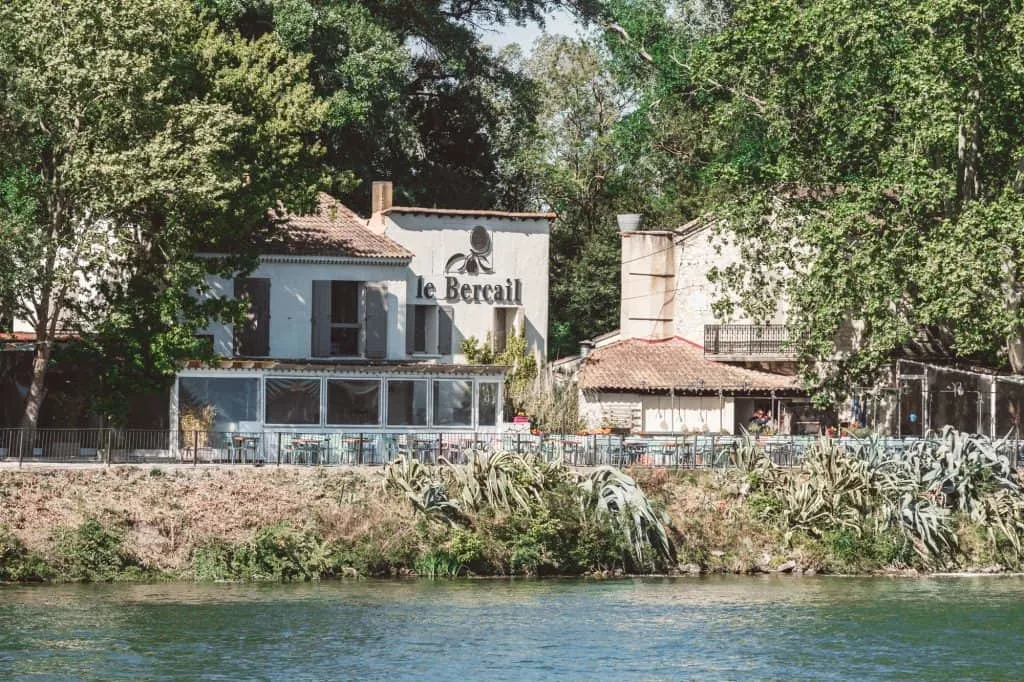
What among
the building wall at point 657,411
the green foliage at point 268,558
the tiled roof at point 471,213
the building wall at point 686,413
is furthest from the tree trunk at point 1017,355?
the green foliage at point 268,558

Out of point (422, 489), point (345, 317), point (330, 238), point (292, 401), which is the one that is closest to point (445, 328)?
point (345, 317)

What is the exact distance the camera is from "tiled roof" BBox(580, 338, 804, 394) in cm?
5850

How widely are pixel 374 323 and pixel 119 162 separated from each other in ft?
38.8

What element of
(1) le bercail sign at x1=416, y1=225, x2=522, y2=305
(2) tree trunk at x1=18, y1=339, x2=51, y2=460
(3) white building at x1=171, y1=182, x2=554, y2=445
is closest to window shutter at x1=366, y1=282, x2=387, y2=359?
(3) white building at x1=171, y1=182, x2=554, y2=445

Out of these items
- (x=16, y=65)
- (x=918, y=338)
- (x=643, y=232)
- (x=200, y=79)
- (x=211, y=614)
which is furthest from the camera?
(x=643, y=232)

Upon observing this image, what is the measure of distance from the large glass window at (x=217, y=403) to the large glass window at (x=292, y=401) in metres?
0.44

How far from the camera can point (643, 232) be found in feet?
212

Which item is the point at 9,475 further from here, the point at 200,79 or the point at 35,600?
the point at 200,79

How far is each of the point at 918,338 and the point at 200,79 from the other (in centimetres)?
2224

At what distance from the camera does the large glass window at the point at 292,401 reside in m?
48.5

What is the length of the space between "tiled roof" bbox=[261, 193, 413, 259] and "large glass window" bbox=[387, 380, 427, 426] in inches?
180

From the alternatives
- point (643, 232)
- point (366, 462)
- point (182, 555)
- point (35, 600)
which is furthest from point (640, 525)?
point (643, 232)

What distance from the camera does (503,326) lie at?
59125 millimetres

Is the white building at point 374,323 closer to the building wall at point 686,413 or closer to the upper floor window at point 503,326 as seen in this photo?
the upper floor window at point 503,326
